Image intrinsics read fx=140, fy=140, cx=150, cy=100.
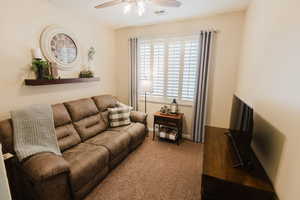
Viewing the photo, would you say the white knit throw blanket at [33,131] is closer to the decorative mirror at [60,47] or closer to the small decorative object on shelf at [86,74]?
the decorative mirror at [60,47]

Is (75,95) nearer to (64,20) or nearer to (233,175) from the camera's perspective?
(64,20)

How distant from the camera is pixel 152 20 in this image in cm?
298

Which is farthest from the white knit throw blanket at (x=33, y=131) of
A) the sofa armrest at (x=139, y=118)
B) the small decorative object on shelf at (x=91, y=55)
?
the sofa armrest at (x=139, y=118)

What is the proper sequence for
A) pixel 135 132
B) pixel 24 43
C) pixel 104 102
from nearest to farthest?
pixel 24 43 → pixel 135 132 → pixel 104 102

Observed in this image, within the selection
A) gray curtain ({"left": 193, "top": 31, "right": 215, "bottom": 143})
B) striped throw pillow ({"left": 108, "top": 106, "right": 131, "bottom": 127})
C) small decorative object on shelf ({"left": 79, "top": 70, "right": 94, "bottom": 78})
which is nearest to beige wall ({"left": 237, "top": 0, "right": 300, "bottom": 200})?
gray curtain ({"left": 193, "top": 31, "right": 215, "bottom": 143})

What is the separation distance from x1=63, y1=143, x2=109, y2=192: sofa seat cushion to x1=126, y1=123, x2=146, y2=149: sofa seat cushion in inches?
25.7

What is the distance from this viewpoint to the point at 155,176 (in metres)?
2.08

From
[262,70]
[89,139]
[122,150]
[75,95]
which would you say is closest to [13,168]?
[89,139]

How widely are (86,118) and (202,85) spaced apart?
233 centimetres

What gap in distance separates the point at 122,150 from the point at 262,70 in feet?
7.26

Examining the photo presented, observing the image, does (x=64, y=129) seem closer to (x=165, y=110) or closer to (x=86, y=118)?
(x=86, y=118)

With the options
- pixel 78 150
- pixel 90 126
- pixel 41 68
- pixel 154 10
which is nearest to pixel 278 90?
pixel 154 10

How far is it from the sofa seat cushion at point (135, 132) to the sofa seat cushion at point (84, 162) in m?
0.65

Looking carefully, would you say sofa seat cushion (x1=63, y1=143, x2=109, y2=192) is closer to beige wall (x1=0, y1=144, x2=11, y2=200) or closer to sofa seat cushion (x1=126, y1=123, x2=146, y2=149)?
sofa seat cushion (x1=126, y1=123, x2=146, y2=149)
